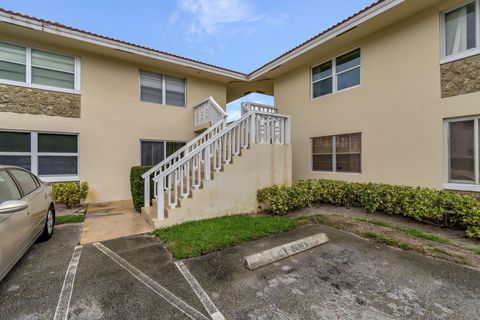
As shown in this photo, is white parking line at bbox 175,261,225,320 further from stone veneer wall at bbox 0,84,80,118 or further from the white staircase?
stone veneer wall at bbox 0,84,80,118

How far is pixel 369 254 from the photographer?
12.6ft

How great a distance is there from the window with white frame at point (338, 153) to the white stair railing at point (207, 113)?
4059 millimetres

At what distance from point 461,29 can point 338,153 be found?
4489mm

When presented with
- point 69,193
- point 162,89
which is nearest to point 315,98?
point 162,89

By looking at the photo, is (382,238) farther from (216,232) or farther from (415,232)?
(216,232)

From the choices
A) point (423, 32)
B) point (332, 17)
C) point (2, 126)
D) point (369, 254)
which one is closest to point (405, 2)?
point (423, 32)

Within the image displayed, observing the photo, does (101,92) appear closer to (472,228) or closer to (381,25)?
(381,25)

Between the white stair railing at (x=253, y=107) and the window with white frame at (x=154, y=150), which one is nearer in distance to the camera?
the white stair railing at (x=253, y=107)

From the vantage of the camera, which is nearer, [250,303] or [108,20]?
[250,303]

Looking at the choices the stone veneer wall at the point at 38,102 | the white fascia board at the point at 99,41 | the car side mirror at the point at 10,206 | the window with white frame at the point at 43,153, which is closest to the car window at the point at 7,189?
the car side mirror at the point at 10,206

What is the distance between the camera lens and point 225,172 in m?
5.98

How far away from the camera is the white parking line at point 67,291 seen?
2.43 metres

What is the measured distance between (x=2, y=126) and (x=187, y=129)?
584cm

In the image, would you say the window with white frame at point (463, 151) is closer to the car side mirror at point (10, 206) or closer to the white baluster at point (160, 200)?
the white baluster at point (160, 200)
